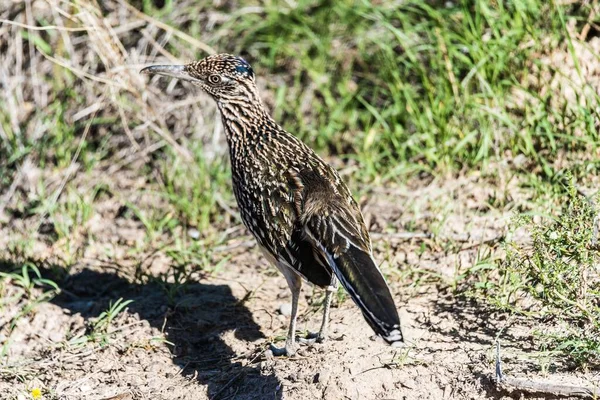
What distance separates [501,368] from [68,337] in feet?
9.38

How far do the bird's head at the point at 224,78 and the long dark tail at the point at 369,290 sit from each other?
1.69 meters

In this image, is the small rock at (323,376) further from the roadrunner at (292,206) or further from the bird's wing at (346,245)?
the bird's wing at (346,245)

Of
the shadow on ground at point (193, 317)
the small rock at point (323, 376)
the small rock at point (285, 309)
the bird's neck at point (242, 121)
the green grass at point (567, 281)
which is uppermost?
the bird's neck at point (242, 121)

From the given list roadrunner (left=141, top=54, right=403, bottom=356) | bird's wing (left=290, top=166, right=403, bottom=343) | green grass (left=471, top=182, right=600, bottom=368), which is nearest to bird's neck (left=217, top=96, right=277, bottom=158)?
roadrunner (left=141, top=54, right=403, bottom=356)

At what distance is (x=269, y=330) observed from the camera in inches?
223

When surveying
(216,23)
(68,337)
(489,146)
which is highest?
(216,23)

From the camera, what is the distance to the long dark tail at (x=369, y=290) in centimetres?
422

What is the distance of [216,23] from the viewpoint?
8.34 meters

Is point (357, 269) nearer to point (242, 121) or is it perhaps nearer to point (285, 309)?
point (285, 309)

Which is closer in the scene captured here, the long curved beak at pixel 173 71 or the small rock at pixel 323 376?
the small rock at pixel 323 376

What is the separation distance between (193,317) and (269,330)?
567mm

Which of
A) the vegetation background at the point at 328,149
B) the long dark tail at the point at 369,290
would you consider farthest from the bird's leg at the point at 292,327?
the long dark tail at the point at 369,290

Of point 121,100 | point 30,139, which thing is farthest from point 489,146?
point 30,139

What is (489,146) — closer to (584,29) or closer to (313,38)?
(584,29)
